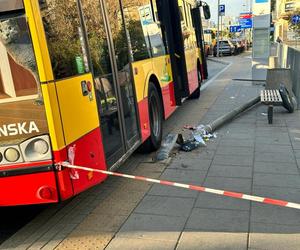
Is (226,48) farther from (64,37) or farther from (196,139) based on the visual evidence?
(64,37)

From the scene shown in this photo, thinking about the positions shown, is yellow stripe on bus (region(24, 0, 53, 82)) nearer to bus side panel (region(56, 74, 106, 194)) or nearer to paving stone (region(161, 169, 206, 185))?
bus side panel (region(56, 74, 106, 194))

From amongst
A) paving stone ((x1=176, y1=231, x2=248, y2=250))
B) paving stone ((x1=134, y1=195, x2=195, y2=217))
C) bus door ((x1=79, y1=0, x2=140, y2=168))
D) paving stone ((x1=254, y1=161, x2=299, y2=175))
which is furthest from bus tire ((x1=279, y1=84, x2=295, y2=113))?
paving stone ((x1=176, y1=231, x2=248, y2=250))

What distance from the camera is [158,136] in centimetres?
711

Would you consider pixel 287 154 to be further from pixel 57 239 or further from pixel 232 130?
pixel 57 239

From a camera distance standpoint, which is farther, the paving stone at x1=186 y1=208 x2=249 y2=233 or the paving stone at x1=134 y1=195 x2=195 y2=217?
the paving stone at x1=134 y1=195 x2=195 y2=217

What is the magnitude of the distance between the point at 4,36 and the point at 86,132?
46.0 inches

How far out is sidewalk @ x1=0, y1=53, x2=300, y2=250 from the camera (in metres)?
3.98

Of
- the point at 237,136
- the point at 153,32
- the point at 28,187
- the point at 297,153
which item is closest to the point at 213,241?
the point at 28,187

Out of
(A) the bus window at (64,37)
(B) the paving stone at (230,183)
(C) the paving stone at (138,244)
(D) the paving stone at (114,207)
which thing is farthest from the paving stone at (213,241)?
(A) the bus window at (64,37)

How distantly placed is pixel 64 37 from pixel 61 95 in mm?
574

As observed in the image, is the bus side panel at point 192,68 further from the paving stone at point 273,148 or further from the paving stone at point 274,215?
the paving stone at point 274,215

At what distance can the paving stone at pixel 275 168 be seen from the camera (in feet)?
18.9

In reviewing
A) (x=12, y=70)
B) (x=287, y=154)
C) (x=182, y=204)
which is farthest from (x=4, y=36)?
(x=287, y=154)

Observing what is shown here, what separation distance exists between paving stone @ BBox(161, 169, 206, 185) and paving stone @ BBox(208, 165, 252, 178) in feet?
0.53
